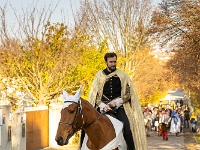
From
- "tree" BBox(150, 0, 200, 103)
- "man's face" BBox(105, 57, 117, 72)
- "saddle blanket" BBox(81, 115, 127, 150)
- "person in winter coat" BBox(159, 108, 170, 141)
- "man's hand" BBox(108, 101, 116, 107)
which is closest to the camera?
"saddle blanket" BBox(81, 115, 127, 150)

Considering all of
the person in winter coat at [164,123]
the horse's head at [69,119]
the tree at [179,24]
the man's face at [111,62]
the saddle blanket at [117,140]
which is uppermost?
the tree at [179,24]

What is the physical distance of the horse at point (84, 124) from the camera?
7.00 meters

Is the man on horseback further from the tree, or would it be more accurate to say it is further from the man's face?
the tree

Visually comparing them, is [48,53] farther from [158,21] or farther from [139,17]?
[139,17]

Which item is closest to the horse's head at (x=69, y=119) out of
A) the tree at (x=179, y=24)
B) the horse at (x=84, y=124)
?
the horse at (x=84, y=124)

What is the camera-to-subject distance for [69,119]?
7129mm

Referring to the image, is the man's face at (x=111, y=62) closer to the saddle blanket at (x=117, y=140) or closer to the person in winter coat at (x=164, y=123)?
the saddle blanket at (x=117, y=140)

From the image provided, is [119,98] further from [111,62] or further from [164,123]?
[164,123]

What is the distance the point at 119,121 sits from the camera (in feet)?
27.8

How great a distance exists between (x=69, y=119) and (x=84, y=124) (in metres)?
0.60

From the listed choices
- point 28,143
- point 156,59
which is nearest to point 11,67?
point 28,143

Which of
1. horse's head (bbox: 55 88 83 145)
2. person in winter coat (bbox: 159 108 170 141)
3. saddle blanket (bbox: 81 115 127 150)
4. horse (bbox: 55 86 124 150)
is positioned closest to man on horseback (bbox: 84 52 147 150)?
saddle blanket (bbox: 81 115 127 150)

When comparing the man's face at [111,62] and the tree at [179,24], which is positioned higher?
the tree at [179,24]

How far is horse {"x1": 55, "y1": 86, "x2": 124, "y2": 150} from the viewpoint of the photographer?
7000 millimetres
